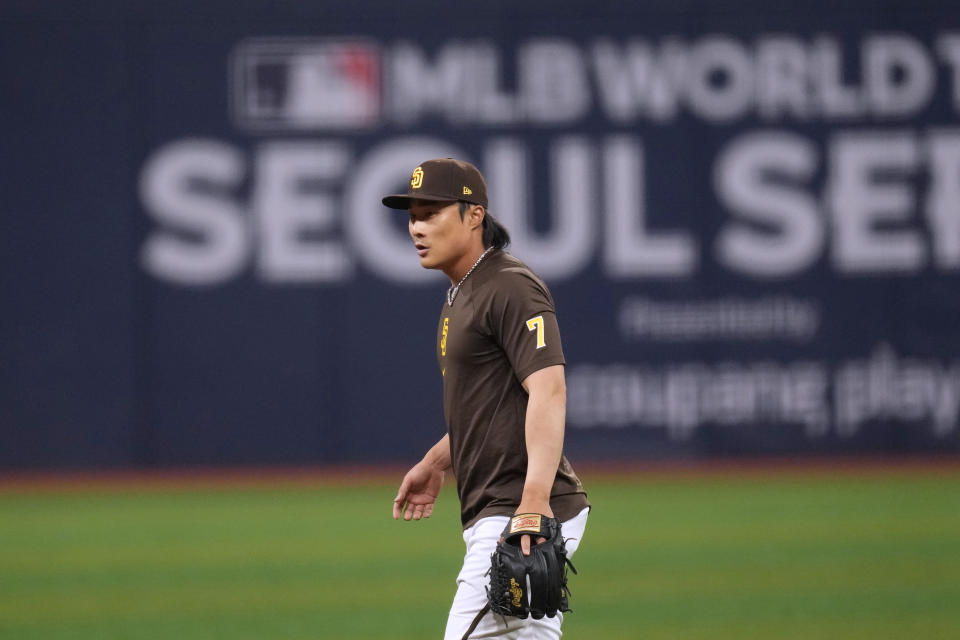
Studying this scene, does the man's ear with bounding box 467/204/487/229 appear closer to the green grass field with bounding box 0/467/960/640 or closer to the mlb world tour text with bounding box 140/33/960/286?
the green grass field with bounding box 0/467/960/640

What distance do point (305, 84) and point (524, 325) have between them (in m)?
11.7

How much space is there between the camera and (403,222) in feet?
50.7

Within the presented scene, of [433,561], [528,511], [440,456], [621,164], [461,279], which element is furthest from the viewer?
[621,164]

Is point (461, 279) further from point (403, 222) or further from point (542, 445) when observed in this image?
point (403, 222)

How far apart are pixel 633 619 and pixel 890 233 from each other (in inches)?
361

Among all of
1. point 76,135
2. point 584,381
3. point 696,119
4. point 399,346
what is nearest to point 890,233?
point 696,119

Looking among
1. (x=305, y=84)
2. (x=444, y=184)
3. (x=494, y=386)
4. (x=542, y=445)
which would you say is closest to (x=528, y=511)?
(x=542, y=445)

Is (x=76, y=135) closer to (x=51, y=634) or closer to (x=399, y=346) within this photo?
(x=399, y=346)

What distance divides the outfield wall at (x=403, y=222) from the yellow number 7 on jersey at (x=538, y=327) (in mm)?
11209

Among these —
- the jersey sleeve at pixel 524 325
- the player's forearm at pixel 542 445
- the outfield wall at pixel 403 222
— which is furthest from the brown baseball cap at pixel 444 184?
the outfield wall at pixel 403 222

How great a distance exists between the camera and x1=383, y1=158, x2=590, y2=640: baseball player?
4129 mm

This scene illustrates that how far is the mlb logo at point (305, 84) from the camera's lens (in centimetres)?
1541

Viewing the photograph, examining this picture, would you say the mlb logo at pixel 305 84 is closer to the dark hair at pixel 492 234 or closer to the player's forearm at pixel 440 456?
the player's forearm at pixel 440 456

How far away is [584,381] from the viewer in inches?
610
